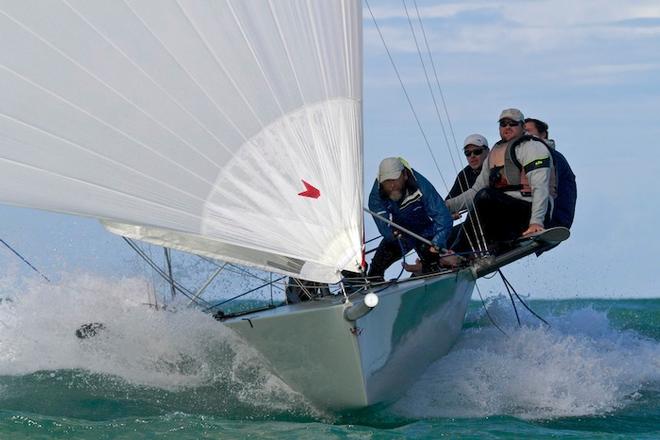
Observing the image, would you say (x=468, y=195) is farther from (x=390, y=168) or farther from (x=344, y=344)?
(x=344, y=344)

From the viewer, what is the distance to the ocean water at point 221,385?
6266 mm

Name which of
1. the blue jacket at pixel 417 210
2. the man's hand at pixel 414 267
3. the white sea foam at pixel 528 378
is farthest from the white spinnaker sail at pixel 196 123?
the man's hand at pixel 414 267

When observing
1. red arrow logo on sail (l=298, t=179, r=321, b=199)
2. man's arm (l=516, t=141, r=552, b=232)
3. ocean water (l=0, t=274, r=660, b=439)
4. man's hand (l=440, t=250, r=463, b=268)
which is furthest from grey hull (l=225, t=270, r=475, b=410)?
man's arm (l=516, t=141, r=552, b=232)

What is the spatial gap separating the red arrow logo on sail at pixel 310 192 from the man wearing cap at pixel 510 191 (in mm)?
2609

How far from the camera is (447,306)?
7738 millimetres

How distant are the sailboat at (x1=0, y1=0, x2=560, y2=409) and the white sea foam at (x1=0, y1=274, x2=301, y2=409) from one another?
485 millimetres

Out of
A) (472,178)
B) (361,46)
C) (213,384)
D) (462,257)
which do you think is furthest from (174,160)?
(472,178)

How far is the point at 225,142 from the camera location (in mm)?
5648

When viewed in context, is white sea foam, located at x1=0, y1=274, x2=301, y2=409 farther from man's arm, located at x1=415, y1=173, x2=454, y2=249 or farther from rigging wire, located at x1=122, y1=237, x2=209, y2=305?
man's arm, located at x1=415, y1=173, x2=454, y2=249

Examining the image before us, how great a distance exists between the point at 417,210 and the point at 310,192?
208 centimetres

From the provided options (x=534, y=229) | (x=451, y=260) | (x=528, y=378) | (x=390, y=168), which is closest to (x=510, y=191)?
(x=534, y=229)

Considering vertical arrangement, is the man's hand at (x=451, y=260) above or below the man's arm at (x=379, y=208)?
below

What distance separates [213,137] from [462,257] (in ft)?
11.0

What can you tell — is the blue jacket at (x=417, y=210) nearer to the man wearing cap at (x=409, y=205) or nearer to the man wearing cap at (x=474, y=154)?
the man wearing cap at (x=409, y=205)
